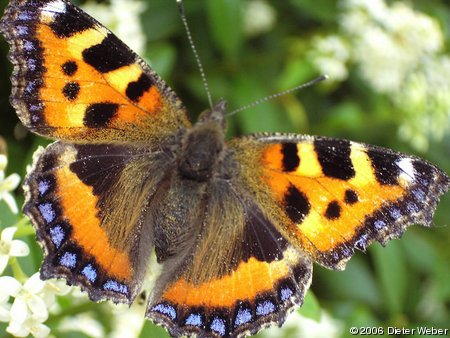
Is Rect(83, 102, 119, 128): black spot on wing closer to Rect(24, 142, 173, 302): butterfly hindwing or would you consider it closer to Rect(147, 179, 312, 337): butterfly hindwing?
Rect(24, 142, 173, 302): butterfly hindwing

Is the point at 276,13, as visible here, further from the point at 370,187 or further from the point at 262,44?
the point at 370,187

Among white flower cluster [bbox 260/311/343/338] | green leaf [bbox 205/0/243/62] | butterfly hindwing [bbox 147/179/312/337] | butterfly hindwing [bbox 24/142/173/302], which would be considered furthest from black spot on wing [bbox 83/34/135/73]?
white flower cluster [bbox 260/311/343/338]

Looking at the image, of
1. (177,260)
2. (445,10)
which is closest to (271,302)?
(177,260)

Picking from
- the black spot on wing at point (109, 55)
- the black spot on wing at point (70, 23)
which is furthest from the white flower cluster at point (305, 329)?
the black spot on wing at point (70, 23)

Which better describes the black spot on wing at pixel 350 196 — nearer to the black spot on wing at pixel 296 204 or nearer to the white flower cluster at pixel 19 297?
the black spot on wing at pixel 296 204

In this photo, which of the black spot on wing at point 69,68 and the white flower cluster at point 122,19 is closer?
the black spot on wing at point 69,68
